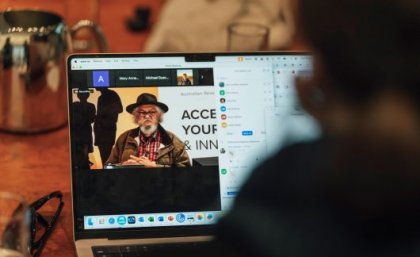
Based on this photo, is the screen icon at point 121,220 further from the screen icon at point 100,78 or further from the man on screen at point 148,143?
the screen icon at point 100,78

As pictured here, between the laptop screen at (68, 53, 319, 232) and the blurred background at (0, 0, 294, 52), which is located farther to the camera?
the blurred background at (0, 0, 294, 52)

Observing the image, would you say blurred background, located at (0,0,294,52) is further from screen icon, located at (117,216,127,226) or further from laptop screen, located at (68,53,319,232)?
screen icon, located at (117,216,127,226)

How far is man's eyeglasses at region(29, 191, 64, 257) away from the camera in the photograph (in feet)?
3.08

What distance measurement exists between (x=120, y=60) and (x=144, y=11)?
0.72 metres

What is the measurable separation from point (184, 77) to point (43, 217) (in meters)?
0.28

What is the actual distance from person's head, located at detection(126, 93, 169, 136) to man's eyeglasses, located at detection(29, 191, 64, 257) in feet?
0.60

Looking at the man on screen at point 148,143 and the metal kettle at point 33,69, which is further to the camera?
the metal kettle at point 33,69

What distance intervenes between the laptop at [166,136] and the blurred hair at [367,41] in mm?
355

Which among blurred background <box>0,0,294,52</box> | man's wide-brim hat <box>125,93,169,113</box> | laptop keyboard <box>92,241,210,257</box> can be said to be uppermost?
blurred background <box>0,0,294,52</box>

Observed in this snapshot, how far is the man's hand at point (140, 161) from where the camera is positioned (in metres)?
0.93

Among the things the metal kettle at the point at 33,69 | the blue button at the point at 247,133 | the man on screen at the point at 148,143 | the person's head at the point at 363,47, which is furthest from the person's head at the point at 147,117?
the person's head at the point at 363,47

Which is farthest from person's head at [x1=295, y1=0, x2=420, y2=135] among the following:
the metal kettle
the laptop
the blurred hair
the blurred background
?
the blurred background

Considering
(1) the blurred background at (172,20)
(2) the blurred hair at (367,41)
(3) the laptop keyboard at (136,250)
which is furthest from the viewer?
(1) the blurred background at (172,20)

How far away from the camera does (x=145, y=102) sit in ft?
3.11
